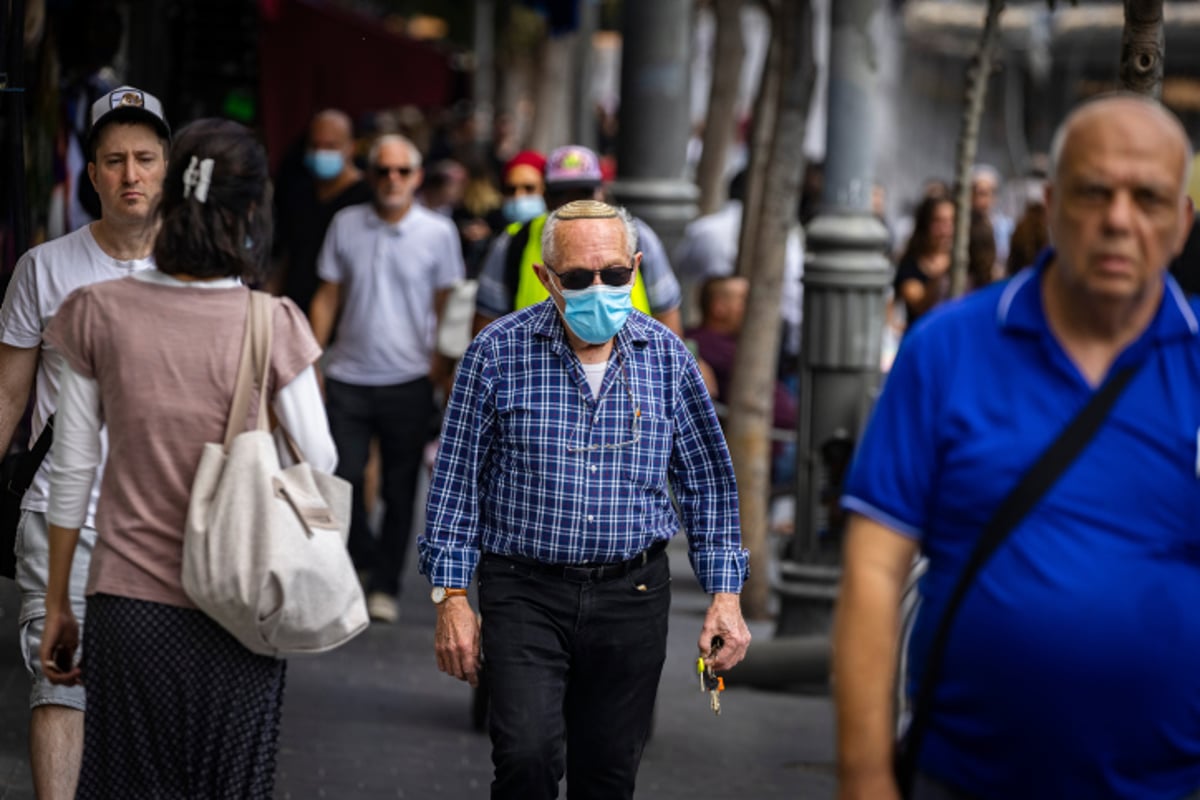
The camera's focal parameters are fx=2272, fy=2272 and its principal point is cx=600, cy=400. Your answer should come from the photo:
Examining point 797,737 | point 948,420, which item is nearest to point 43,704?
point 948,420

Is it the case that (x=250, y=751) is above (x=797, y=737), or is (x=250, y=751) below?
above

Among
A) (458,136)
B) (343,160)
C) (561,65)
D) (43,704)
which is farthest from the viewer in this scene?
(561,65)

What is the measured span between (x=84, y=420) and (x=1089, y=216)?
215 centimetres

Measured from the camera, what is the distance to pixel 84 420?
4.55 meters

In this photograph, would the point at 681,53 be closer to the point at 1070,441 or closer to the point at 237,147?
the point at 237,147

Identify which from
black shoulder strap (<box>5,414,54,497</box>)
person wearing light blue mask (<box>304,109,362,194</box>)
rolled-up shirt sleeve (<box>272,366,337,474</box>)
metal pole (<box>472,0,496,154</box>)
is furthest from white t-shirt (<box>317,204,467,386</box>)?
metal pole (<box>472,0,496,154</box>)

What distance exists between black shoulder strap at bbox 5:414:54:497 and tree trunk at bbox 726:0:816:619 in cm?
539

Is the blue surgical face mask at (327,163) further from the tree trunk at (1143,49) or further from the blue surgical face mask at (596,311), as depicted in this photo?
the blue surgical face mask at (596,311)

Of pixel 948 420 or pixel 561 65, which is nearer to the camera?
pixel 948 420

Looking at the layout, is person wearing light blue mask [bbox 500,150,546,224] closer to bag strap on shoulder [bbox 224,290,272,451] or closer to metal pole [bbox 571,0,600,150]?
bag strap on shoulder [bbox 224,290,272,451]

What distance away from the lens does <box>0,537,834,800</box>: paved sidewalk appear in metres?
7.18

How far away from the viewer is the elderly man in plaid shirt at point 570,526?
16.8 feet

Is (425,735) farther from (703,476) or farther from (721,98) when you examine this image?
Result: (721,98)

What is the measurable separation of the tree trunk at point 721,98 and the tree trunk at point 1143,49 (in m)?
12.1
